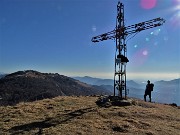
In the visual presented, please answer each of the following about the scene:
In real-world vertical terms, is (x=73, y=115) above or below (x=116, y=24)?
below

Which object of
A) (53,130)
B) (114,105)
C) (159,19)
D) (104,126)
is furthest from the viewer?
(159,19)

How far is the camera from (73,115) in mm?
22391

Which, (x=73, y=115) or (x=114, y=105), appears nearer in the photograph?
(x=73, y=115)

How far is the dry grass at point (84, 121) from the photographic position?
18344mm

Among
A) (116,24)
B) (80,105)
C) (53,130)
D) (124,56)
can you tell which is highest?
(116,24)

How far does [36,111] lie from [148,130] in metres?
9.69

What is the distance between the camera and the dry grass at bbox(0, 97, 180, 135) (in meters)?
18.3

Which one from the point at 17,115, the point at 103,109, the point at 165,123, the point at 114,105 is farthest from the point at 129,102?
the point at 17,115

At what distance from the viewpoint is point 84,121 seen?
2034 cm

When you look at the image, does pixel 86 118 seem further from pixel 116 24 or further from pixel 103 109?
pixel 116 24

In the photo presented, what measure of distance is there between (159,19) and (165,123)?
13244 mm

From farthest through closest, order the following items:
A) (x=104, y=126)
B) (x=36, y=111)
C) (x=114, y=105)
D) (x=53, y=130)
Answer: (x=114, y=105)
(x=36, y=111)
(x=104, y=126)
(x=53, y=130)

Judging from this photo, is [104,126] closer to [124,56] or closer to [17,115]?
[17,115]

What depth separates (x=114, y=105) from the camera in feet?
89.7
